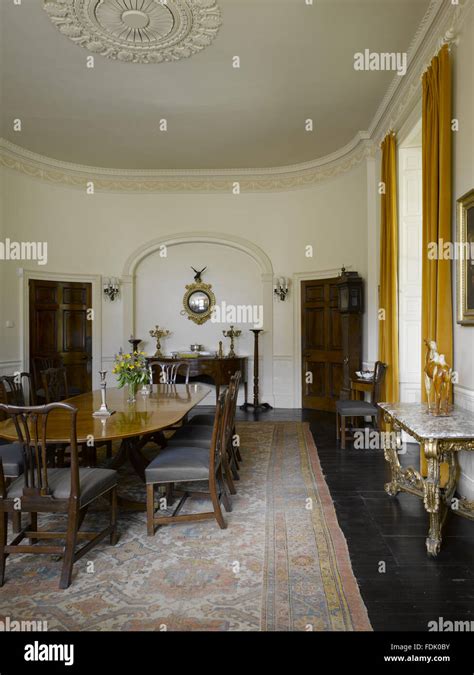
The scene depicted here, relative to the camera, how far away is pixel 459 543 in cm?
287

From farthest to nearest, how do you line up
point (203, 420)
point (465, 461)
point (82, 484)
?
point (203, 420) < point (465, 461) < point (82, 484)

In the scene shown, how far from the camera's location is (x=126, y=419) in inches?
131

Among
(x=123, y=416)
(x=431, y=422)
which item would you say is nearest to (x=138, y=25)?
(x=123, y=416)

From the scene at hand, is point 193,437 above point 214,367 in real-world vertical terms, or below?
below

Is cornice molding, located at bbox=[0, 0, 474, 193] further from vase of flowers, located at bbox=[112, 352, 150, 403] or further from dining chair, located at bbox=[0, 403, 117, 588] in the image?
dining chair, located at bbox=[0, 403, 117, 588]

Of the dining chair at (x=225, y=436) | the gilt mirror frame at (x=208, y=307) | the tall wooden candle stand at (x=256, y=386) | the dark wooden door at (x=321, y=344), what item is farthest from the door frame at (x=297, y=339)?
the dining chair at (x=225, y=436)

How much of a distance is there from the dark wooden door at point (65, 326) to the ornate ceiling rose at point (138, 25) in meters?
4.06

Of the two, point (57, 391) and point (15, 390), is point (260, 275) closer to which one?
point (57, 391)

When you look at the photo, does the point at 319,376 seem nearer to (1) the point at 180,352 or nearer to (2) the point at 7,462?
(1) the point at 180,352

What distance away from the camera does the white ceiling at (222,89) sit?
4.21 m

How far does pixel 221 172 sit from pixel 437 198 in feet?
16.3

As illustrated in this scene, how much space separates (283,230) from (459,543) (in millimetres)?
6158

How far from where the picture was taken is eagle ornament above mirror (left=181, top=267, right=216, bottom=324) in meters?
8.27
